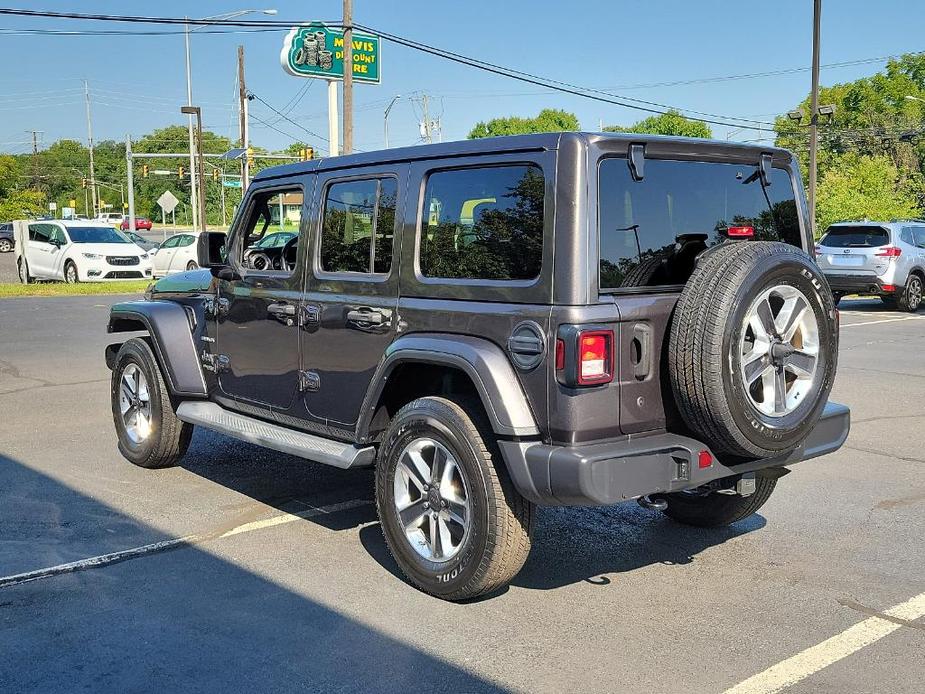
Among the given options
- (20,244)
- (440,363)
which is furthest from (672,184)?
(20,244)

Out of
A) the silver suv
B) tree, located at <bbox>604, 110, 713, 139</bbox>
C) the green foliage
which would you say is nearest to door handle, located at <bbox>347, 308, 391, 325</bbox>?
the silver suv

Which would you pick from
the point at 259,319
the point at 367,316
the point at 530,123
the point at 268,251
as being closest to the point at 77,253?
the point at 268,251

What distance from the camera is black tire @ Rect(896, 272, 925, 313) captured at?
1858 centimetres

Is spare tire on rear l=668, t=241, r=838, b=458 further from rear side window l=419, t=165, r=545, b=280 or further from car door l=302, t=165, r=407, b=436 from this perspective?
car door l=302, t=165, r=407, b=436

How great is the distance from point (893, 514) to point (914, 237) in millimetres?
15022

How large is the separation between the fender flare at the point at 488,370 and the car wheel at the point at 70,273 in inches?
934

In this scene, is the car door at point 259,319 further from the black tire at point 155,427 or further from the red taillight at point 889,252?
the red taillight at point 889,252

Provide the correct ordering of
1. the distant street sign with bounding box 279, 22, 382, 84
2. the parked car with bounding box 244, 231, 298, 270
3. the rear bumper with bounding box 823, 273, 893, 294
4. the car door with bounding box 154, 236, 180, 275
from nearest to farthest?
the parked car with bounding box 244, 231, 298, 270, the rear bumper with bounding box 823, 273, 893, 294, the car door with bounding box 154, 236, 180, 275, the distant street sign with bounding box 279, 22, 382, 84

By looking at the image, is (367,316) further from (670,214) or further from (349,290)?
(670,214)

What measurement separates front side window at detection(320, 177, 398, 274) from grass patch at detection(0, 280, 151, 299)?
1906 cm

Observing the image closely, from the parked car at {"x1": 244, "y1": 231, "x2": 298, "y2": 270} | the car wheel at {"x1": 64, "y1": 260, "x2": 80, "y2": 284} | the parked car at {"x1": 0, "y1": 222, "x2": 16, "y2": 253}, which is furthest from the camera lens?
the parked car at {"x1": 0, "y1": 222, "x2": 16, "y2": 253}

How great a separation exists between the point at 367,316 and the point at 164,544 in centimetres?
159

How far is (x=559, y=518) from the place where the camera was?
5.57m

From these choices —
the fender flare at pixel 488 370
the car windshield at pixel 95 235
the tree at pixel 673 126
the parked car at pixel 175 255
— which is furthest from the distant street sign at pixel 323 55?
the tree at pixel 673 126
